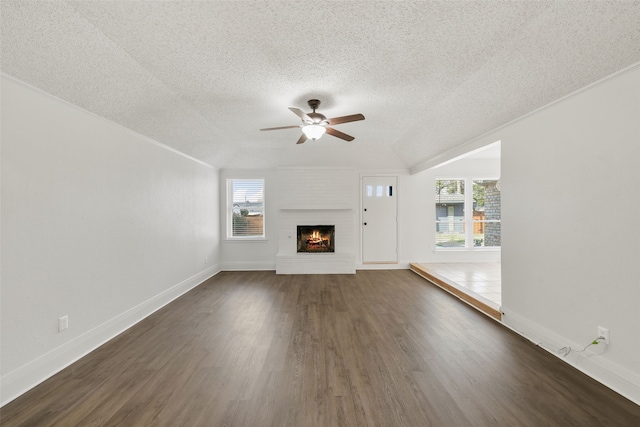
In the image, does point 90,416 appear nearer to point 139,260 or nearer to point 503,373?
point 139,260

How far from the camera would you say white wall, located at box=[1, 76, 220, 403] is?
1.95m

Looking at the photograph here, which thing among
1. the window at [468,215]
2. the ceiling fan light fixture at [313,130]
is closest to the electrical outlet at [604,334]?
the ceiling fan light fixture at [313,130]

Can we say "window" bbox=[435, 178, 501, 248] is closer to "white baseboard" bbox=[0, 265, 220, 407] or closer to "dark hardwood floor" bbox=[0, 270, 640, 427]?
"dark hardwood floor" bbox=[0, 270, 640, 427]

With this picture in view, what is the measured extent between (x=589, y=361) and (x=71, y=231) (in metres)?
4.61

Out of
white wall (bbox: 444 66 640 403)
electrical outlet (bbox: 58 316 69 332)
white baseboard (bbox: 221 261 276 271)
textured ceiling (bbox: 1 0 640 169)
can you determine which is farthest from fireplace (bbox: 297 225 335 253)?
electrical outlet (bbox: 58 316 69 332)

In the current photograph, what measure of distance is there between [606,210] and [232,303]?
4.26 meters

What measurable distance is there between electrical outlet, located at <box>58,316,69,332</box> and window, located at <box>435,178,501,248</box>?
6.54 m

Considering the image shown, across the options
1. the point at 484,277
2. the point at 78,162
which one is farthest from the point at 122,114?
the point at 484,277

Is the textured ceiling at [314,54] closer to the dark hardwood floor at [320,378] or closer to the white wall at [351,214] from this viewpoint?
the dark hardwood floor at [320,378]

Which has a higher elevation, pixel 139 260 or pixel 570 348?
pixel 139 260

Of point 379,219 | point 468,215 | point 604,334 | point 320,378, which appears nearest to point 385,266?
point 379,219

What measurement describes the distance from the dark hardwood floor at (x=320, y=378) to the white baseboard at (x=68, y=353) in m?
0.08

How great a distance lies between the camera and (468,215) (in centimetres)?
641

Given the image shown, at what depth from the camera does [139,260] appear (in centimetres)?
336
